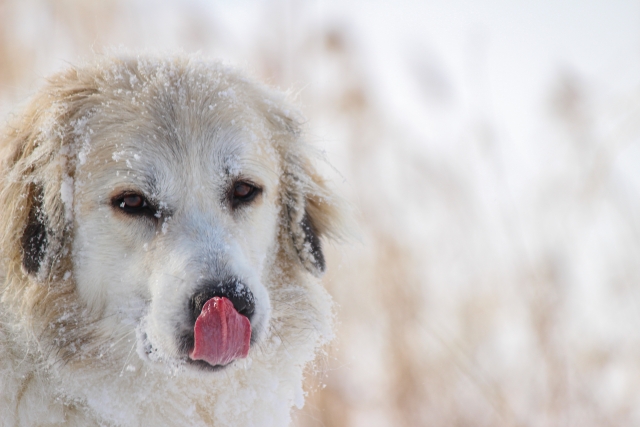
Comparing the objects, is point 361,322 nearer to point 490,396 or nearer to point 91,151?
point 490,396

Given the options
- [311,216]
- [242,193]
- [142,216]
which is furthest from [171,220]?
[311,216]

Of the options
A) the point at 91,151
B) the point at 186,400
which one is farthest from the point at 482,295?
the point at 91,151

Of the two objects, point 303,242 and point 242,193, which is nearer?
point 242,193

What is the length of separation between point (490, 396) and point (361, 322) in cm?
100

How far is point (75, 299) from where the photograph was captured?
247cm

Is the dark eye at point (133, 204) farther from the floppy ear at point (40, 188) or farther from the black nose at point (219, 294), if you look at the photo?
the black nose at point (219, 294)

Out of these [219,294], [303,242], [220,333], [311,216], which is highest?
[311,216]

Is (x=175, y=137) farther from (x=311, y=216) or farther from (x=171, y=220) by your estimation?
(x=311, y=216)

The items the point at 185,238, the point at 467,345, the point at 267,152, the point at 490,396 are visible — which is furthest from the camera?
the point at 467,345

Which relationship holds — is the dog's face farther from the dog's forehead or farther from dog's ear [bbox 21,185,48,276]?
dog's ear [bbox 21,185,48,276]

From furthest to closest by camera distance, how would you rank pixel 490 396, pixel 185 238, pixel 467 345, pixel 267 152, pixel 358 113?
pixel 358 113 < pixel 467 345 < pixel 490 396 < pixel 267 152 < pixel 185 238

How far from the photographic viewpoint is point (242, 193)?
8.60 ft

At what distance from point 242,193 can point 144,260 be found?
19.3 inches

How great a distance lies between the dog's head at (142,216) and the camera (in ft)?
7.26
